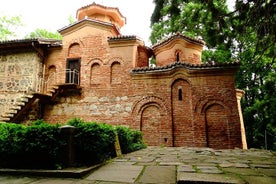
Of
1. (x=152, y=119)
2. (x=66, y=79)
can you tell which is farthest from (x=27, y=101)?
(x=152, y=119)

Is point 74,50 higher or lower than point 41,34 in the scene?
lower

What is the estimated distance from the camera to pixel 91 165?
14.3ft

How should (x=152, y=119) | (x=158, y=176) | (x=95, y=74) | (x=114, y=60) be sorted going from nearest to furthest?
(x=158, y=176)
(x=152, y=119)
(x=114, y=60)
(x=95, y=74)

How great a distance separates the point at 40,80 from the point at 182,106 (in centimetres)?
909

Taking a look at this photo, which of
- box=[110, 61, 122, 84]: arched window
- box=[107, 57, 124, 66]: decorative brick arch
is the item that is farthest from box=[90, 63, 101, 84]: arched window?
box=[110, 61, 122, 84]: arched window

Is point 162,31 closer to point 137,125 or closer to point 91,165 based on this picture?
point 137,125

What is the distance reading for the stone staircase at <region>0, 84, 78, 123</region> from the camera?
10758mm

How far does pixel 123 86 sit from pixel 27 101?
5383 millimetres

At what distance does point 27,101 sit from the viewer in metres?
11.2

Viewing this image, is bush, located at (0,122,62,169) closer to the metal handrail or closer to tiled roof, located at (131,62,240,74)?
tiled roof, located at (131,62,240,74)

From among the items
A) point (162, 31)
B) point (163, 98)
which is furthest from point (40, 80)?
point (162, 31)

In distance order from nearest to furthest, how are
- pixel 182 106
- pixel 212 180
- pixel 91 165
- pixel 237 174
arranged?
pixel 212 180
pixel 237 174
pixel 91 165
pixel 182 106

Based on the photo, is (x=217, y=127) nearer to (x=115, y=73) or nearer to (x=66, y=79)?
(x=115, y=73)

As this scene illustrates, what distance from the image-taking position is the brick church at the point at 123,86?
1072cm
